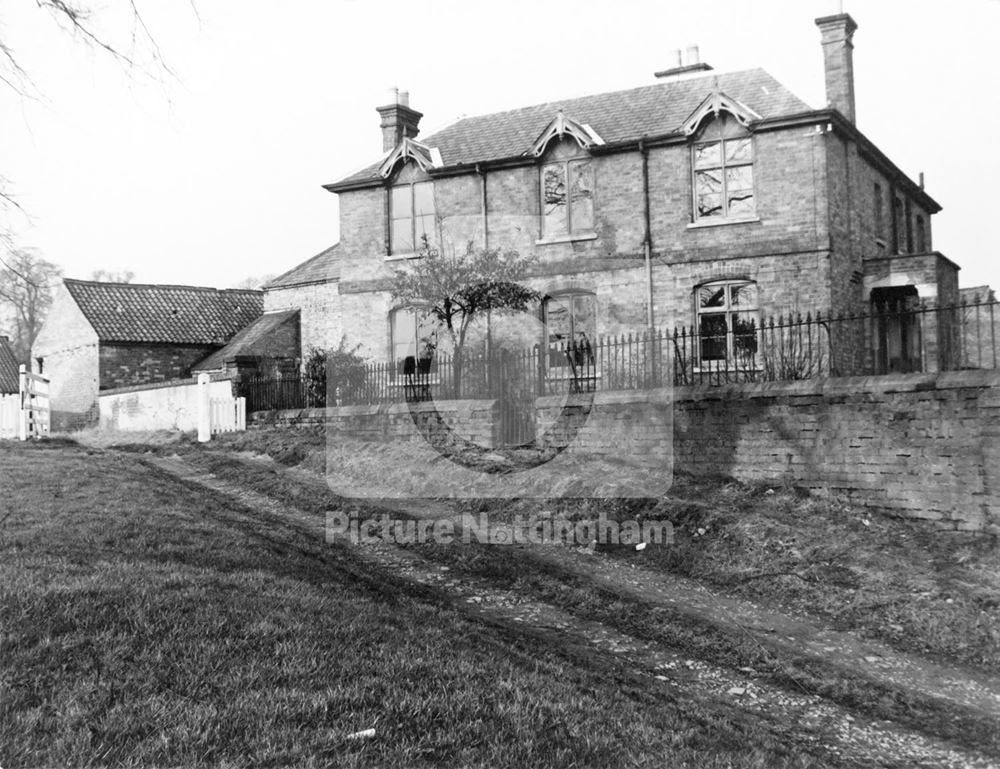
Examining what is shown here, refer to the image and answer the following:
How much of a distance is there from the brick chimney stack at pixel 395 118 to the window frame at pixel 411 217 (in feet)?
9.82

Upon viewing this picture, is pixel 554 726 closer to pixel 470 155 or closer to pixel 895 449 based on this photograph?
pixel 895 449

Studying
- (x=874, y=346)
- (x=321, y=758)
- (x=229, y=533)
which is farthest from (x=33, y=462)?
(x=874, y=346)

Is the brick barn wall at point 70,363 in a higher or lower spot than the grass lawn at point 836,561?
higher

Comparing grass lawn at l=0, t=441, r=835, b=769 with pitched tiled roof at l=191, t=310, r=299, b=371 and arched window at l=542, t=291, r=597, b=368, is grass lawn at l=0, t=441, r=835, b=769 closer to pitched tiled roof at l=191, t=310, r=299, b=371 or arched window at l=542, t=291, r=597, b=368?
arched window at l=542, t=291, r=597, b=368

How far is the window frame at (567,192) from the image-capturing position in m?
20.8


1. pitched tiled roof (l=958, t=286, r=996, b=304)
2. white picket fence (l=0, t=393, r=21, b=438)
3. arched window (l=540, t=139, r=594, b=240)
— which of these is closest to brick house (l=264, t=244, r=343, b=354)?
white picket fence (l=0, t=393, r=21, b=438)

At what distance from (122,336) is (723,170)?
77.5ft

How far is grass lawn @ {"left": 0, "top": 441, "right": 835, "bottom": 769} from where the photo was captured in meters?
3.90

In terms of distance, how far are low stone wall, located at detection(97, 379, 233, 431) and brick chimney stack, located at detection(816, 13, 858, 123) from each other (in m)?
17.1

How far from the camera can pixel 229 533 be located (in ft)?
28.6

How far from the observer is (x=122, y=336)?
3153 cm

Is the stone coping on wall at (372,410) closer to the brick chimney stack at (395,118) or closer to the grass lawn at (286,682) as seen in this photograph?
the grass lawn at (286,682)
